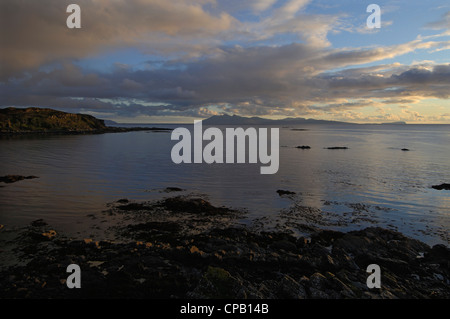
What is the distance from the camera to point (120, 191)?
3419 cm

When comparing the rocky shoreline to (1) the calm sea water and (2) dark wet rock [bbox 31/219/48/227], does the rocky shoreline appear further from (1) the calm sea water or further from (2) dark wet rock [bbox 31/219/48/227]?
(1) the calm sea water

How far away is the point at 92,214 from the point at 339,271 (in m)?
22.5

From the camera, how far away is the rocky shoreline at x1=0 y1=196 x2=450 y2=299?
13.3 meters

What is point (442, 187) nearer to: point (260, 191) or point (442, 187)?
point (442, 187)

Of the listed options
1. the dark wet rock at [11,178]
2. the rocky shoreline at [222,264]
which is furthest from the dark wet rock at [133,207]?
the dark wet rock at [11,178]

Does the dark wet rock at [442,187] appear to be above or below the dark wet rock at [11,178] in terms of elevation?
below

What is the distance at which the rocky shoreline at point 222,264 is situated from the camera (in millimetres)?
13299

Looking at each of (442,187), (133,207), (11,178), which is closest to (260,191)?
(133,207)

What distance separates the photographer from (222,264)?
634 inches

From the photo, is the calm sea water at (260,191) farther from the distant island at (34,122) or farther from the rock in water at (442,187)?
the distant island at (34,122)

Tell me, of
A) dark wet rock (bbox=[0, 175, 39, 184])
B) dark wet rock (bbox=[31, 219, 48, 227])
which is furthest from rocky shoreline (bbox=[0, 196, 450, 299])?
dark wet rock (bbox=[0, 175, 39, 184])
